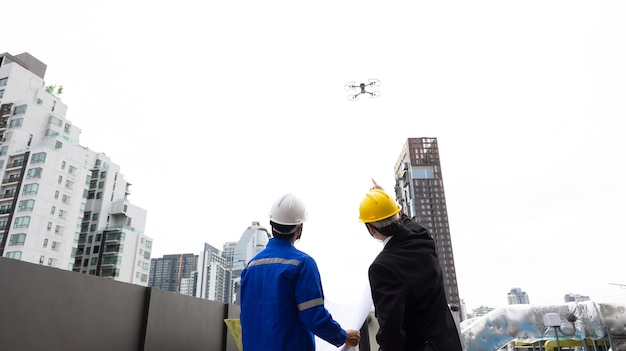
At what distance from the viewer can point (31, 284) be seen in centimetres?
205

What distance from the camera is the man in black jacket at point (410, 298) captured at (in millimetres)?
1724

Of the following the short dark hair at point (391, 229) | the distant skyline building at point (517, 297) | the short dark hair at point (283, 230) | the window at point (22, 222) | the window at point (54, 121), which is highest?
the window at point (54, 121)

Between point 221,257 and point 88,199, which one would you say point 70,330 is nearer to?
point 88,199

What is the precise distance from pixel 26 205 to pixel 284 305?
52.6 m

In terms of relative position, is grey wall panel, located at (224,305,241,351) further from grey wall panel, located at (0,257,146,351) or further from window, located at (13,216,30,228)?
window, located at (13,216,30,228)

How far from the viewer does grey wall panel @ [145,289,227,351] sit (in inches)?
118

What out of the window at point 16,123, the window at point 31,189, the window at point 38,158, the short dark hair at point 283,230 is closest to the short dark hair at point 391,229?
the short dark hair at point 283,230

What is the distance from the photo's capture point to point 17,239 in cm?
4194

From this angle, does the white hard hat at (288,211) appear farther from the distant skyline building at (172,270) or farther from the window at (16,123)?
the distant skyline building at (172,270)

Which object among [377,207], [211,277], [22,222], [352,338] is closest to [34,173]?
[22,222]

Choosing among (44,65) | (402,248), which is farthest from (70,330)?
(44,65)

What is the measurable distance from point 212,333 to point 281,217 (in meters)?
2.18

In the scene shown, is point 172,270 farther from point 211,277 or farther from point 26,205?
point 26,205

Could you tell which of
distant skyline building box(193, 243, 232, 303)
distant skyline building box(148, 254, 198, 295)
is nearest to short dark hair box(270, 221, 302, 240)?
distant skyline building box(193, 243, 232, 303)
